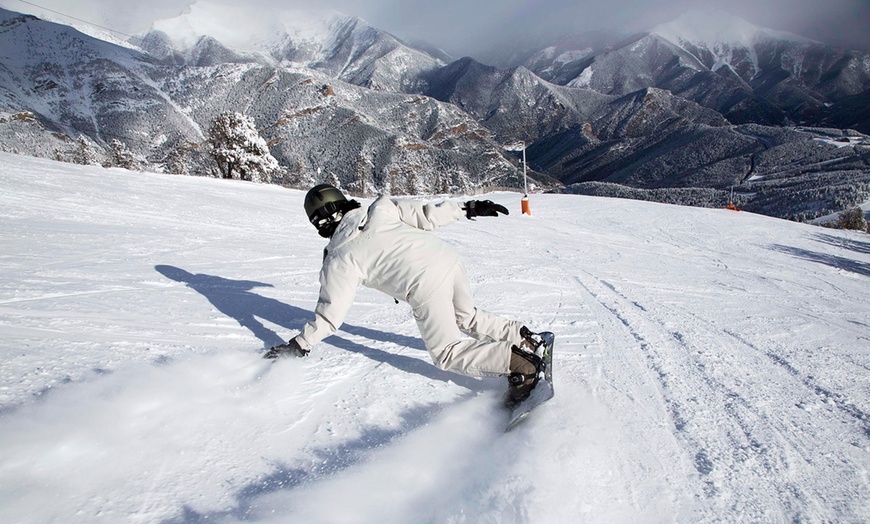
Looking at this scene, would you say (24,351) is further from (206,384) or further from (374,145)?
(374,145)

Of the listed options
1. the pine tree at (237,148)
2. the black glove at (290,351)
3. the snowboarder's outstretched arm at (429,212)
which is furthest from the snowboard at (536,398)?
the pine tree at (237,148)

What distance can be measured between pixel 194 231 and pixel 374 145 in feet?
394

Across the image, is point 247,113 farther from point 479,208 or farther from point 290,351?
point 290,351

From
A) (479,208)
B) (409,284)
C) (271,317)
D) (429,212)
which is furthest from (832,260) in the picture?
(271,317)

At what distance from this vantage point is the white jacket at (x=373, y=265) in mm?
2596

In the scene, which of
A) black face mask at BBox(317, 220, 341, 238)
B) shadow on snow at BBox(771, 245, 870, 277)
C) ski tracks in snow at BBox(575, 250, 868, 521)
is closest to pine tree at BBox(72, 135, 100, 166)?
black face mask at BBox(317, 220, 341, 238)

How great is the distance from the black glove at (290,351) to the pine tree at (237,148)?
3670 centimetres

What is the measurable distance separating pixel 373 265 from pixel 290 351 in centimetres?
82

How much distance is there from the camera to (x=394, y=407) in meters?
2.64

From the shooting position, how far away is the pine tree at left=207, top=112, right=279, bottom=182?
35.0m

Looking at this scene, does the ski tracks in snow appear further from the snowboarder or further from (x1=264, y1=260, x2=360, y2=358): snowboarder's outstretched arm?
(x1=264, y1=260, x2=360, y2=358): snowboarder's outstretched arm

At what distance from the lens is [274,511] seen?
1.79m

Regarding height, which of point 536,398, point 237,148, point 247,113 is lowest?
point 536,398

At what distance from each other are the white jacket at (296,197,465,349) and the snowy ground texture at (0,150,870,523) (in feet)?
1.93
